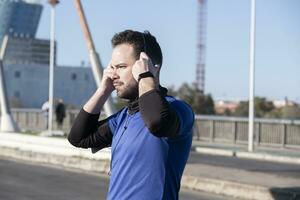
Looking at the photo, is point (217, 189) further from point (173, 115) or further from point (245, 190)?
point (173, 115)

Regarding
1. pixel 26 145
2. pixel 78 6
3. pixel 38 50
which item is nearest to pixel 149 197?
pixel 78 6

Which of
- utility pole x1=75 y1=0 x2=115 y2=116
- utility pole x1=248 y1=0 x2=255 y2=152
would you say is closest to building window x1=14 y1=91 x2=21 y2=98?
utility pole x1=248 y1=0 x2=255 y2=152

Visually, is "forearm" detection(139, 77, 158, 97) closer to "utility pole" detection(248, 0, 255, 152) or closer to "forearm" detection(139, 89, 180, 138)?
"forearm" detection(139, 89, 180, 138)

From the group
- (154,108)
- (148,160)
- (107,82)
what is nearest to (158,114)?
(154,108)

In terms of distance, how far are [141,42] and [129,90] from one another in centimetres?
25

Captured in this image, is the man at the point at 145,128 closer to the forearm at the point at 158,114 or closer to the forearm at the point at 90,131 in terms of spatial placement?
the forearm at the point at 158,114

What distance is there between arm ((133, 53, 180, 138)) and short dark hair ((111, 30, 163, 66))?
12 cm

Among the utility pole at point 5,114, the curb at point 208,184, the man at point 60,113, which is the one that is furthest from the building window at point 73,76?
the curb at point 208,184

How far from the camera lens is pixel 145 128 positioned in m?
3.63

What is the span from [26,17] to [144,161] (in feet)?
432

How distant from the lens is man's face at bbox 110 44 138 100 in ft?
12.2

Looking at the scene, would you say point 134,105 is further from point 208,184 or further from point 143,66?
point 208,184

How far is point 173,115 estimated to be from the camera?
11.5 feet

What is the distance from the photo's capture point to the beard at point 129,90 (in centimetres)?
373
